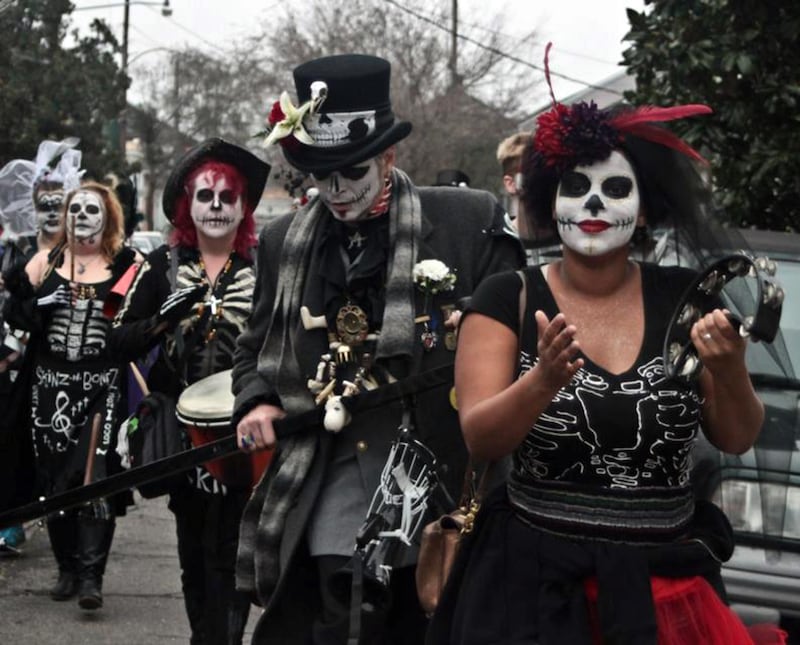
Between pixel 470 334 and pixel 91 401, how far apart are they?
4.57m

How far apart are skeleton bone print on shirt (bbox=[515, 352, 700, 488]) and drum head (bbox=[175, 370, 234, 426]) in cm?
224

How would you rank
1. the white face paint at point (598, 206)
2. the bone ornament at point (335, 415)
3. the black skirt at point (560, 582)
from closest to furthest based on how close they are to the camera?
the black skirt at point (560, 582) < the white face paint at point (598, 206) < the bone ornament at point (335, 415)

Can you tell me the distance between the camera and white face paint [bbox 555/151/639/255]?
12.0ft

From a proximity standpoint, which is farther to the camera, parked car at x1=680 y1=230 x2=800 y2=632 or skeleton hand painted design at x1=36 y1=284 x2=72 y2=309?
skeleton hand painted design at x1=36 y1=284 x2=72 y2=309

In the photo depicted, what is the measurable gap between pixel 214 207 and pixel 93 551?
6.58ft

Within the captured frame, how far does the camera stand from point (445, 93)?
4447cm

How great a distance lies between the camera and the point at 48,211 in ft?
31.1

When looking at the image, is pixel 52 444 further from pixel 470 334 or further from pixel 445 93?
pixel 445 93

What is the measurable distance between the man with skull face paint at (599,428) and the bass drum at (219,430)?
6.83 feet

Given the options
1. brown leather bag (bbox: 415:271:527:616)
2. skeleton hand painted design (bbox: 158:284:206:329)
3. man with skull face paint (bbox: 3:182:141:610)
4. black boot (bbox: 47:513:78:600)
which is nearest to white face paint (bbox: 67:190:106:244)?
man with skull face paint (bbox: 3:182:141:610)

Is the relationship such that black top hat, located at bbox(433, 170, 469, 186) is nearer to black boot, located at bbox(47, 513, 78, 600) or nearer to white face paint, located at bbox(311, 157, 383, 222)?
black boot, located at bbox(47, 513, 78, 600)

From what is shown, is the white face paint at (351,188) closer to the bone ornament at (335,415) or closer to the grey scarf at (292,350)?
the grey scarf at (292,350)

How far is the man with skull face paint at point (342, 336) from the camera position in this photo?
4586mm

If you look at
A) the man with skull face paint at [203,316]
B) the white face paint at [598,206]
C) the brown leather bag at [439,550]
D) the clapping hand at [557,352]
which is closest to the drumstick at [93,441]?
the man with skull face paint at [203,316]
